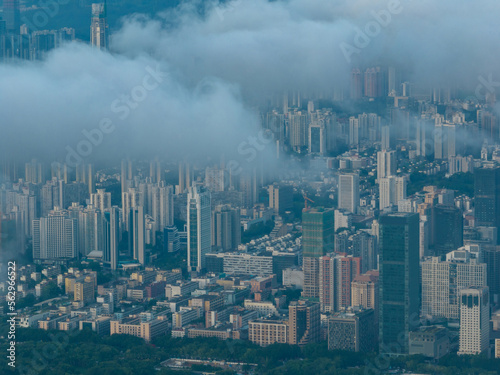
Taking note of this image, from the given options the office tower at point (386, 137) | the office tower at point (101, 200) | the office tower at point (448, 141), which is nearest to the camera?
the office tower at point (101, 200)

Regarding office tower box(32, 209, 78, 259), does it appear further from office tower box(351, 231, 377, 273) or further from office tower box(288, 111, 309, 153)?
office tower box(288, 111, 309, 153)

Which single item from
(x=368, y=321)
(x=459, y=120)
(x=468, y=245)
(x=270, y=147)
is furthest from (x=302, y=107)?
(x=368, y=321)

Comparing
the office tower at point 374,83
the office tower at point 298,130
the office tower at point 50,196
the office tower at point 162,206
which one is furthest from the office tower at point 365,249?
the office tower at point 298,130

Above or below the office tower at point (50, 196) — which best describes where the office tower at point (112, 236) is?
below

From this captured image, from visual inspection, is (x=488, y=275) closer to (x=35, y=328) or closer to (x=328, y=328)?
(x=328, y=328)

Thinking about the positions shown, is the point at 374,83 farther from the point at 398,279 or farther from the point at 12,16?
the point at 398,279

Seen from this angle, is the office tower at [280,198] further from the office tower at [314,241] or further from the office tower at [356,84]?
the office tower at [314,241]

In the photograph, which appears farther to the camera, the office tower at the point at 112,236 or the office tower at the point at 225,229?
the office tower at the point at 225,229
